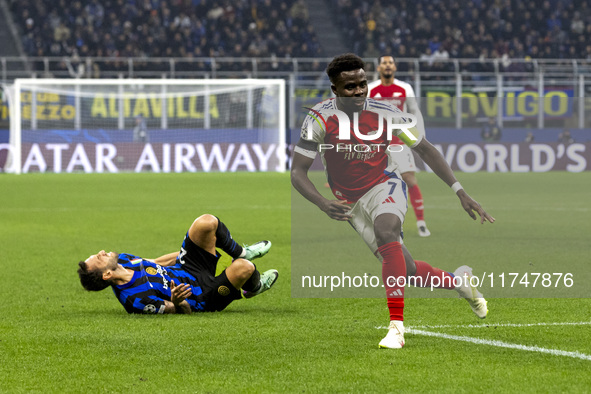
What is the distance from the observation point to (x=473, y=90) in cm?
2991

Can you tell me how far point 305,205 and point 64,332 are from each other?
1682 mm

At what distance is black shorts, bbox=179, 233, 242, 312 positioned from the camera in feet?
22.1

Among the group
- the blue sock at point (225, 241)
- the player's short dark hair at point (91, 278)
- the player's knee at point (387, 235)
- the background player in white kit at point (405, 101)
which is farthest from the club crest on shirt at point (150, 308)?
the background player in white kit at point (405, 101)

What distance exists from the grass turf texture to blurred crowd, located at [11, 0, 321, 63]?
71.6 ft

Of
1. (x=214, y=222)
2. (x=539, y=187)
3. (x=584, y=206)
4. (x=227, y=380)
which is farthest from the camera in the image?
(x=584, y=206)

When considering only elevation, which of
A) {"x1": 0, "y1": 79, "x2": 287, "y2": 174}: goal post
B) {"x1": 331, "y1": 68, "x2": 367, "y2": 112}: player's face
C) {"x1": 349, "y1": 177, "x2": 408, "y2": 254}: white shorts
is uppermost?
{"x1": 331, "y1": 68, "x2": 367, "y2": 112}: player's face

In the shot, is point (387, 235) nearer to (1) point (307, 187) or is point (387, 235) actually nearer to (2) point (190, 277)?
(1) point (307, 187)

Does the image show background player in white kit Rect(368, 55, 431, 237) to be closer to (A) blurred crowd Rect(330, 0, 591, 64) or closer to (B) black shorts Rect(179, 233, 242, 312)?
(B) black shorts Rect(179, 233, 242, 312)

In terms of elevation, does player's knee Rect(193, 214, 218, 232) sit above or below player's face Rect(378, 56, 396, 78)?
below

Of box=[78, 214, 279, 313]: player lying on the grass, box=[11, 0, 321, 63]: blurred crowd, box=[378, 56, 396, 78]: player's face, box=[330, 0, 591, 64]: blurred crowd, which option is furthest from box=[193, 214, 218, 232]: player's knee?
box=[330, 0, 591, 64]: blurred crowd

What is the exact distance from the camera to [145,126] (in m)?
28.7

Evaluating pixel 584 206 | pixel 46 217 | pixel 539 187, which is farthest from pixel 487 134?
pixel 539 187

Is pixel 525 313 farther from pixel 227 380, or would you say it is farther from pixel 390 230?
pixel 227 380

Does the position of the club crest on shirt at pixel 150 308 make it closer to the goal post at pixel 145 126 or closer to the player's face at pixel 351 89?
the player's face at pixel 351 89
